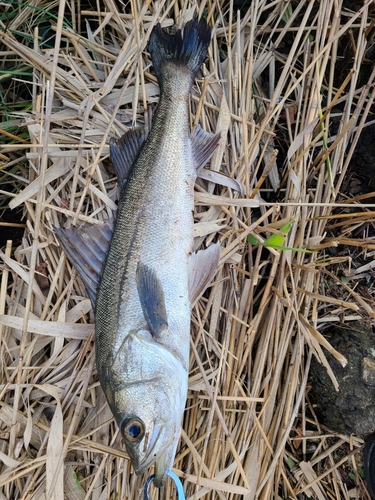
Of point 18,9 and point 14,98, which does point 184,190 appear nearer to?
point 14,98

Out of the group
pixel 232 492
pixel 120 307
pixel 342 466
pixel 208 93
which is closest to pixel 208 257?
pixel 120 307

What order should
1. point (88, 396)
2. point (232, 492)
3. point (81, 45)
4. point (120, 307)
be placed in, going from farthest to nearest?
point (81, 45) < point (88, 396) < point (232, 492) < point (120, 307)

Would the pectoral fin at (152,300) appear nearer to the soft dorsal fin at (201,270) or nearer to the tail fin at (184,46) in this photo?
the soft dorsal fin at (201,270)

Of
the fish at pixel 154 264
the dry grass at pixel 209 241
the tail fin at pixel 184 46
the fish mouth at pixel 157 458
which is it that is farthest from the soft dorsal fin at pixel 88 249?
the tail fin at pixel 184 46

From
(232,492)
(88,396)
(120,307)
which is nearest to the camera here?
(120,307)

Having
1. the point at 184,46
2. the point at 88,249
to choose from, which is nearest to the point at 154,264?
the point at 88,249

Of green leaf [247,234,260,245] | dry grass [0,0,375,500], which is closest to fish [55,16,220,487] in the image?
dry grass [0,0,375,500]

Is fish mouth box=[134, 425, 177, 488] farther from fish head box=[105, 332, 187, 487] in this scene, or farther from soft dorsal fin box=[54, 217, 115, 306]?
soft dorsal fin box=[54, 217, 115, 306]
